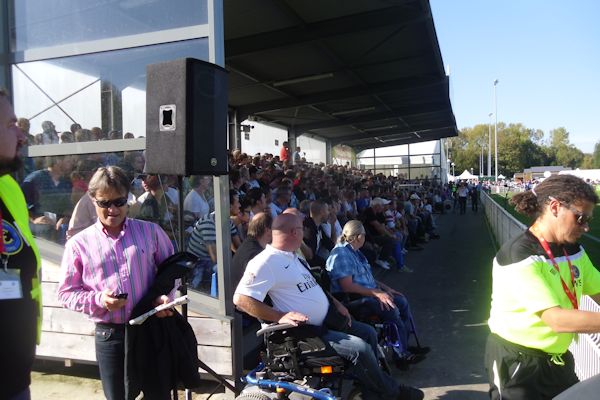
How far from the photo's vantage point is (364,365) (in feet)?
10.9

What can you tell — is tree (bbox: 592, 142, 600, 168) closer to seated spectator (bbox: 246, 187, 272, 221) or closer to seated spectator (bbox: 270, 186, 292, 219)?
seated spectator (bbox: 270, 186, 292, 219)

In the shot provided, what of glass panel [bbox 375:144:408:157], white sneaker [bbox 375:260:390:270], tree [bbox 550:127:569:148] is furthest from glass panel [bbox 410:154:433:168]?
tree [bbox 550:127:569:148]

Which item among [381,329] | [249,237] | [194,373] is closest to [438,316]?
[381,329]

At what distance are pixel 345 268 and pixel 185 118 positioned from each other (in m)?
2.21

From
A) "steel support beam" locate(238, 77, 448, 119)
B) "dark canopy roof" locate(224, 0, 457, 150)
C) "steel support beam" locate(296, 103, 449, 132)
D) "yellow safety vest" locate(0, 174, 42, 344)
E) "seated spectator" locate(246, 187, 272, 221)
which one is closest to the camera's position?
"yellow safety vest" locate(0, 174, 42, 344)

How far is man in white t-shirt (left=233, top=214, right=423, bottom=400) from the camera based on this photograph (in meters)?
3.26

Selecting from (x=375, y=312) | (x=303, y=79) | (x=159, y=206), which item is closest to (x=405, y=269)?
(x=375, y=312)

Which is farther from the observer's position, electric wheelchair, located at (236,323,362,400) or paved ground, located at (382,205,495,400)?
paved ground, located at (382,205,495,400)

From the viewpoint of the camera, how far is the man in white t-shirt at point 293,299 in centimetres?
326

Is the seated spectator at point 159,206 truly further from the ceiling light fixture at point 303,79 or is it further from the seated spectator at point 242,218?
the ceiling light fixture at point 303,79

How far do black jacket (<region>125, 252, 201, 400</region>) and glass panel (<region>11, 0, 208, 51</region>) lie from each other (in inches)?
92.2

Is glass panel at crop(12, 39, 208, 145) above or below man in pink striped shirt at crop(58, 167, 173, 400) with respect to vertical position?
above

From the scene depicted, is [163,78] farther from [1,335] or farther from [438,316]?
[438,316]

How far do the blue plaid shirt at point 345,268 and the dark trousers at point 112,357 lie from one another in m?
2.25
